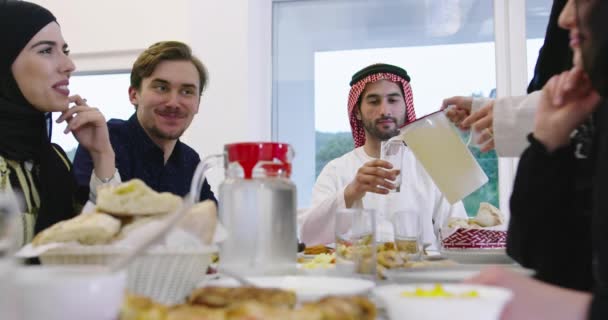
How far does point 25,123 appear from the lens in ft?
→ 5.23

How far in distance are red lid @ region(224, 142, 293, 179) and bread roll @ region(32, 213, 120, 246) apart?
0.20 m

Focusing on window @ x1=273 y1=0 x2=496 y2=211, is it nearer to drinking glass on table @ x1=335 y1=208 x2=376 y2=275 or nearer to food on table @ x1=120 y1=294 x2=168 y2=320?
drinking glass on table @ x1=335 y1=208 x2=376 y2=275

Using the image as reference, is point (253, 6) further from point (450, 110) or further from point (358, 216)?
point (358, 216)

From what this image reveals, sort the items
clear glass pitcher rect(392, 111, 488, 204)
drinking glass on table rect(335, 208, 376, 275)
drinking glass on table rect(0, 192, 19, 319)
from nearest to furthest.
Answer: drinking glass on table rect(0, 192, 19, 319) → drinking glass on table rect(335, 208, 376, 275) → clear glass pitcher rect(392, 111, 488, 204)

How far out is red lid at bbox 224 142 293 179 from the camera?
2.66 ft

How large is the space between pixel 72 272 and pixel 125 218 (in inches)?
12.3

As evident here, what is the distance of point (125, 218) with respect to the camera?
0.78 metres

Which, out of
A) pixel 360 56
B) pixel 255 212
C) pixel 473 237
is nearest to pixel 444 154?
pixel 473 237

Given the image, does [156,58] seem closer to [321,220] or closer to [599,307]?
[321,220]

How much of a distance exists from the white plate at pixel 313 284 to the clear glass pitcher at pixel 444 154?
636 mm

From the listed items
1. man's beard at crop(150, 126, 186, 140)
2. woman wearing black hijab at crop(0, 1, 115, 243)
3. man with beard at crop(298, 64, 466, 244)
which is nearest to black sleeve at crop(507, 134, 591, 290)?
woman wearing black hijab at crop(0, 1, 115, 243)

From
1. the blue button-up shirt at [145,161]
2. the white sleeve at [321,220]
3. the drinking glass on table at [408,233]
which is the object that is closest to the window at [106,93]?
the blue button-up shirt at [145,161]

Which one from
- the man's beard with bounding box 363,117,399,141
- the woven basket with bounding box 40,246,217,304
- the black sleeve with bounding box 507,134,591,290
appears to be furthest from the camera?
the man's beard with bounding box 363,117,399,141

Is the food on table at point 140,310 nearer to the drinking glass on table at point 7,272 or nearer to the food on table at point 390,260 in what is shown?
the drinking glass on table at point 7,272
